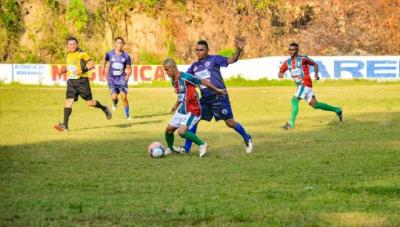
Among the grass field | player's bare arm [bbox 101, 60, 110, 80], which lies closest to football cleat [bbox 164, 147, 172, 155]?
the grass field

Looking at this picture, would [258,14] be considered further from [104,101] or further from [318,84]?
[104,101]

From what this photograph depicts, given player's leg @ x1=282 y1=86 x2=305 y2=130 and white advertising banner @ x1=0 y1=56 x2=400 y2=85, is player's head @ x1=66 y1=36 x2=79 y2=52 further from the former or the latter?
white advertising banner @ x1=0 y1=56 x2=400 y2=85

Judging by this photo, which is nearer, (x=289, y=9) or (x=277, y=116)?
(x=277, y=116)

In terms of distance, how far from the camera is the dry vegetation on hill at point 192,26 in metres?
55.8

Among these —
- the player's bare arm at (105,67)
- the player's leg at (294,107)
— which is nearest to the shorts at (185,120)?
the player's leg at (294,107)

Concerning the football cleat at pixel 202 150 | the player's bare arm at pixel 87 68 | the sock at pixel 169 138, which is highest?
the player's bare arm at pixel 87 68

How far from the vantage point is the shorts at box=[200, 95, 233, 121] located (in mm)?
13989

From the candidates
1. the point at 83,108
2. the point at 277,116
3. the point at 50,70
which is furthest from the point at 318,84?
the point at 277,116

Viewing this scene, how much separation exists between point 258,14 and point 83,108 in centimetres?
3250

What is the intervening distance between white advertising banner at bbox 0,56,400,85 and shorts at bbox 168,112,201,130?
2762 cm

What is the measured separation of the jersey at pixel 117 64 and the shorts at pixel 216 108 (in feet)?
28.9

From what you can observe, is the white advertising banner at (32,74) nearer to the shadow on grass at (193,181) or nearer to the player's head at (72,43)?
the player's head at (72,43)

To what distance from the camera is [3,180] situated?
34.1 feet

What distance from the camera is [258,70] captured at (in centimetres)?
4512
